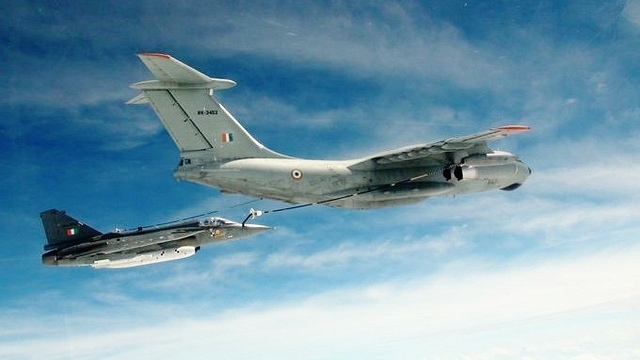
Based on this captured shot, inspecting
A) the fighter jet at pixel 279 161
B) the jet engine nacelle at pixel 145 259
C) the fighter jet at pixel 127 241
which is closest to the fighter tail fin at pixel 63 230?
the fighter jet at pixel 127 241

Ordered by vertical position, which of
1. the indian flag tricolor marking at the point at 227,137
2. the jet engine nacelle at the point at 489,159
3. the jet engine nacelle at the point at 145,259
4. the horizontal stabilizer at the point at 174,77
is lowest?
the jet engine nacelle at the point at 145,259

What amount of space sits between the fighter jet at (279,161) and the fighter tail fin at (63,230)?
11025 mm

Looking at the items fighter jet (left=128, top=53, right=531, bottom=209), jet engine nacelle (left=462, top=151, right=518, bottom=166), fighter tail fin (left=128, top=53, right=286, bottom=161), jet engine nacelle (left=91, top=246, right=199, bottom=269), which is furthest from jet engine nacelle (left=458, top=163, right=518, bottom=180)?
jet engine nacelle (left=91, top=246, right=199, bottom=269)

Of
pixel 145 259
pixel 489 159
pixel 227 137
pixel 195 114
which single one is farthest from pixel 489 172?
pixel 145 259

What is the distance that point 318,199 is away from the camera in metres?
18.8

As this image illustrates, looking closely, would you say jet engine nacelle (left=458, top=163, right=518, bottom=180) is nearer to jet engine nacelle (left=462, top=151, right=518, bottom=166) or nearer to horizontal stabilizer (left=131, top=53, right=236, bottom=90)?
jet engine nacelle (left=462, top=151, right=518, bottom=166)

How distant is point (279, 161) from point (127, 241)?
35.2ft

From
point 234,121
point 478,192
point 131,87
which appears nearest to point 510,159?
point 478,192

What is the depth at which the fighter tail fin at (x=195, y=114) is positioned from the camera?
17.3 m

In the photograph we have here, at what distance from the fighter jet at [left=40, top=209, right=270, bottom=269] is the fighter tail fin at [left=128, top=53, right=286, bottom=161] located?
8253 millimetres

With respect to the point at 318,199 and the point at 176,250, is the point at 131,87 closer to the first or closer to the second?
the point at 318,199

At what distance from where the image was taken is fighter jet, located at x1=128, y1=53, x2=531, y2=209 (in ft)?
57.1

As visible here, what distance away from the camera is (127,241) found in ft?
81.1

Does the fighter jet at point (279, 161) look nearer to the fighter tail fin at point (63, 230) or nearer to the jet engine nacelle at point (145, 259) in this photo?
the jet engine nacelle at point (145, 259)
